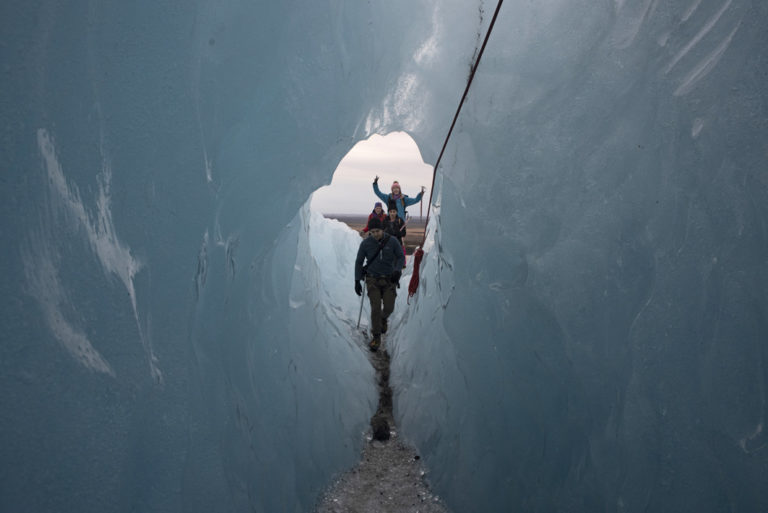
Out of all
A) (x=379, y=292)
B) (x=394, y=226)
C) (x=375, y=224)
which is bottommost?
(x=379, y=292)

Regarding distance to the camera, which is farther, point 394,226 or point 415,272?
point 394,226

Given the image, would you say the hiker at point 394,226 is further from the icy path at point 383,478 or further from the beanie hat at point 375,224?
the icy path at point 383,478

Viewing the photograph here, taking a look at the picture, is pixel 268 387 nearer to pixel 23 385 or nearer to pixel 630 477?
pixel 23 385

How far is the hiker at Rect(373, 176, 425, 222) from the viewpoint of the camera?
21.9 ft

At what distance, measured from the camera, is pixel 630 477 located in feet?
6.95

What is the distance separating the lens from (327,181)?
3531 mm

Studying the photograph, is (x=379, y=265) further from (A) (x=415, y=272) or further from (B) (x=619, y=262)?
(B) (x=619, y=262)

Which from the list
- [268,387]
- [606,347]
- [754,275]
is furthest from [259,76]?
[754,275]

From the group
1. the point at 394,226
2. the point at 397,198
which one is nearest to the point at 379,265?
the point at 394,226

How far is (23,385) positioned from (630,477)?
236 centimetres

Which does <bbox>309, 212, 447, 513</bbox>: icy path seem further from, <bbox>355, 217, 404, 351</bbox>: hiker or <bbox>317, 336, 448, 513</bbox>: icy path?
<bbox>355, 217, 404, 351</bbox>: hiker

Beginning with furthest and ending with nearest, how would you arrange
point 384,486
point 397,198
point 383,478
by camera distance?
point 397,198 < point 383,478 < point 384,486

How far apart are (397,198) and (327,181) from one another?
335 cm

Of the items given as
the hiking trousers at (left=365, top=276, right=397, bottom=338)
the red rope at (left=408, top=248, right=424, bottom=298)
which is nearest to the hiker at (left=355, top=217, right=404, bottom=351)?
the hiking trousers at (left=365, top=276, right=397, bottom=338)
